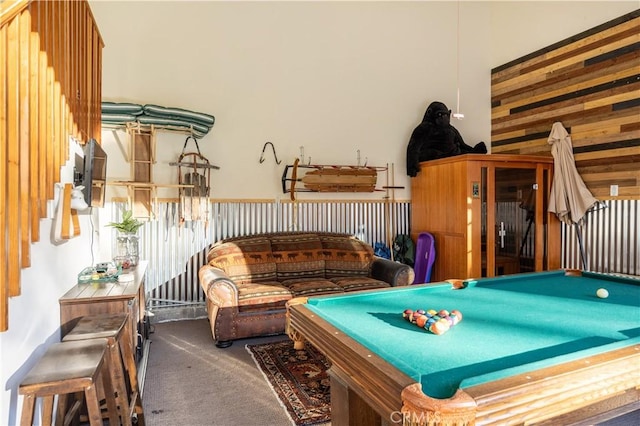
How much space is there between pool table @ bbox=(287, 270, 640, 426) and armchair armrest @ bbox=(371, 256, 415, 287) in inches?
81.1

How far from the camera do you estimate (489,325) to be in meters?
1.87

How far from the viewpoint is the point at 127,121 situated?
430 cm

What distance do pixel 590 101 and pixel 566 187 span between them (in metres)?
1.09

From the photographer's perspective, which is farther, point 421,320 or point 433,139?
point 433,139

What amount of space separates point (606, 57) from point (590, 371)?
16.2ft

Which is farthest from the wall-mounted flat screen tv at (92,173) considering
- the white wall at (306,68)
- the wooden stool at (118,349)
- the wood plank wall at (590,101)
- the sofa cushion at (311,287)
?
the wood plank wall at (590,101)

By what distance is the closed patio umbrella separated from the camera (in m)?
5.03

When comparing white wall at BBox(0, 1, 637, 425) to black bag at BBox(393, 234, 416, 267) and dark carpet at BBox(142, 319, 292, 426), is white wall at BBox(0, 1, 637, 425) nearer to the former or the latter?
black bag at BBox(393, 234, 416, 267)

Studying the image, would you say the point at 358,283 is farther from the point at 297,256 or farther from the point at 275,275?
the point at 275,275

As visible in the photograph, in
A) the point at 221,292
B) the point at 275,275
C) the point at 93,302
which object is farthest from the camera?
the point at 275,275

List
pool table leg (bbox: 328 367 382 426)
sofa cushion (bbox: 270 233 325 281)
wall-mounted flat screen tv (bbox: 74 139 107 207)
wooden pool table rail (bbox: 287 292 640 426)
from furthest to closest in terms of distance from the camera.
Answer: sofa cushion (bbox: 270 233 325 281) < wall-mounted flat screen tv (bbox: 74 139 107 207) < pool table leg (bbox: 328 367 382 426) < wooden pool table rail (bbox: 287 292 640 426)

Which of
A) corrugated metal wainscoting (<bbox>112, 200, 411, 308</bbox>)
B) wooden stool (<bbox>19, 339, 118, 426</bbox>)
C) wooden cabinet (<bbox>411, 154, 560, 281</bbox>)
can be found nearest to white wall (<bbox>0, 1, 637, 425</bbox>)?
corrugated metal wainscoting (<bbox>112, 200, 411, 308</bbox>)

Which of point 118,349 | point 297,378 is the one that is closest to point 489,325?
point 297,378

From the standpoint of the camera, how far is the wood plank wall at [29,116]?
1622 millimetres
